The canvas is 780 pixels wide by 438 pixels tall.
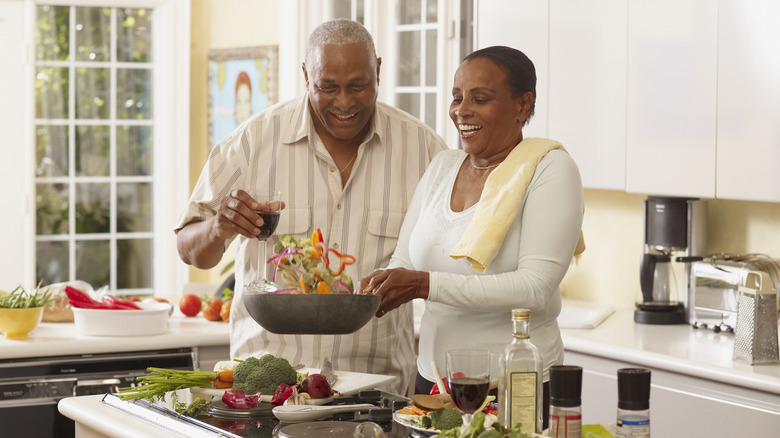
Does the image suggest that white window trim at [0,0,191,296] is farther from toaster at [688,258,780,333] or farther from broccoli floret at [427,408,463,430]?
broccoli floret at [427,408,463,430]

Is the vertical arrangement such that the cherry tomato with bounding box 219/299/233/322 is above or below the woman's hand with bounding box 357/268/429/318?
below

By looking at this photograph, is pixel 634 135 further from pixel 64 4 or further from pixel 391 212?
pixel 64 4

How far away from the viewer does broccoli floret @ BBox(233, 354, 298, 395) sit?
187 centimetres

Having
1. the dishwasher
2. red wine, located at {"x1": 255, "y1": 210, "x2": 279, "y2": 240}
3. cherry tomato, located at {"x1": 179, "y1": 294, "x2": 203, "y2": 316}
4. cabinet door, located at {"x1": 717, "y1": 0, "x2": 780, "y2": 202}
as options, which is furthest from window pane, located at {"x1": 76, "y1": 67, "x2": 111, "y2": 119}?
red wine, located at {"x1": 255, "y1": 210, "x2": 279, "y2": 240}

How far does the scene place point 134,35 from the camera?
5.96 metres

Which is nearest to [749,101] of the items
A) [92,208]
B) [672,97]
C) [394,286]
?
[672,97]

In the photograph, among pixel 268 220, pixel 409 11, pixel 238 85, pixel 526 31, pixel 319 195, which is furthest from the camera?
pixel 238 85

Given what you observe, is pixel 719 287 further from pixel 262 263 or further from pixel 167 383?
pixel 167 383

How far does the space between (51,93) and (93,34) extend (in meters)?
0.43

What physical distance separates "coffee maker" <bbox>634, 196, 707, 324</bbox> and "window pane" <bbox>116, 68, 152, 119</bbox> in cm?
356

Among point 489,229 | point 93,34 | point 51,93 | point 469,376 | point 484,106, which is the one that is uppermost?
point 93,34

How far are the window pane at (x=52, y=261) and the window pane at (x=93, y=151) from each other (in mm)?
456

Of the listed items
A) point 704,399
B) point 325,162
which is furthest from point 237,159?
point 704,399

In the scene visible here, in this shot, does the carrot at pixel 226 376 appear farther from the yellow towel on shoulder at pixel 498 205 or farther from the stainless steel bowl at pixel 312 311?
the yellow towel on shoulder at pixel 498 205
